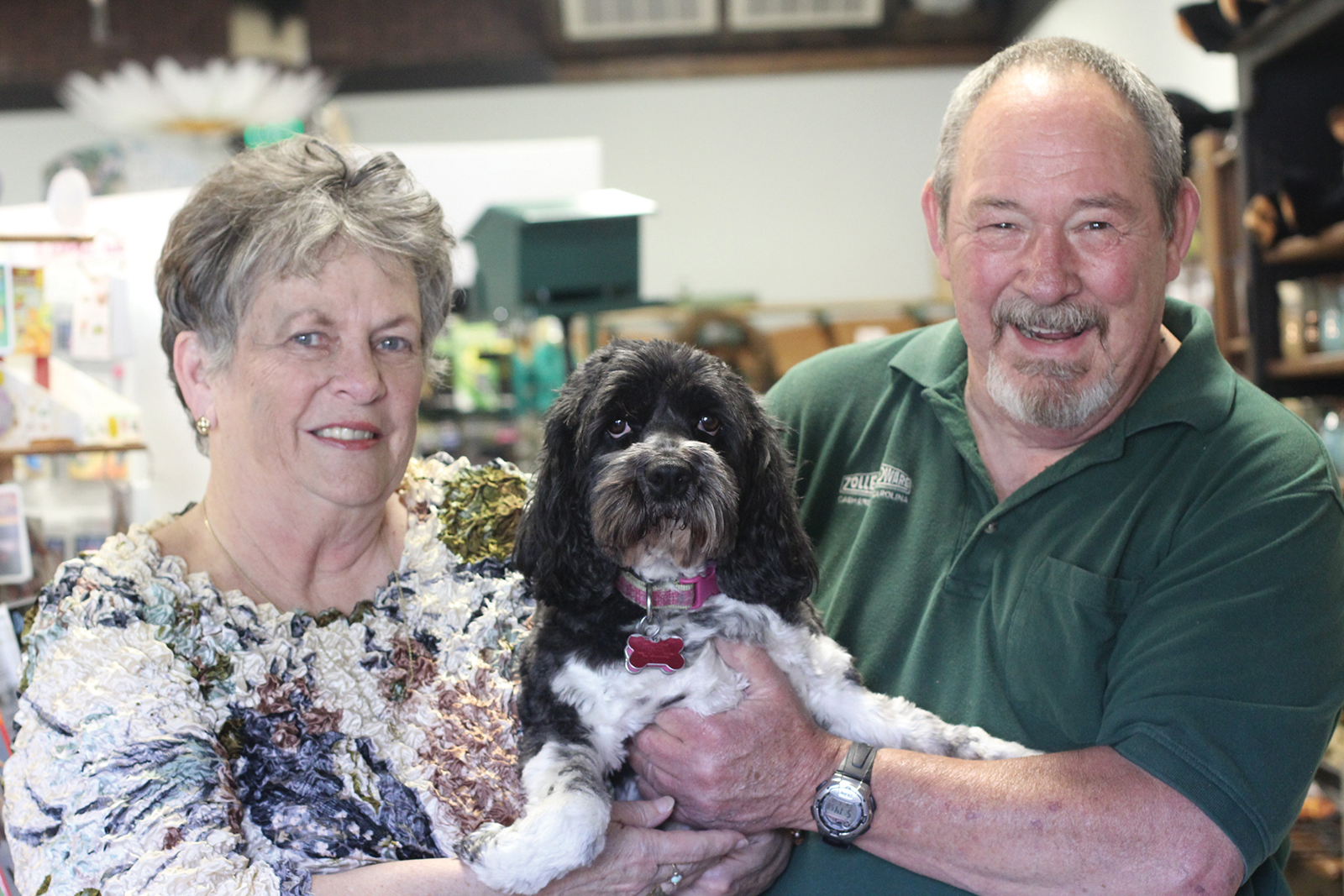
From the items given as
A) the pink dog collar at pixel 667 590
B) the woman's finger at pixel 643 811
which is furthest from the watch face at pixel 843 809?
the pink dog collar at pixel 667 590

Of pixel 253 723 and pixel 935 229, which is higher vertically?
pixel 935 229

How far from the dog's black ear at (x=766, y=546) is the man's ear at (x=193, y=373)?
89 centimetres

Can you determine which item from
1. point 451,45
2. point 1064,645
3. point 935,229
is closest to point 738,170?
point 451,45

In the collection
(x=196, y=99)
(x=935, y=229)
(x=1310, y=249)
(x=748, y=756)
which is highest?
(x=196, y=99)

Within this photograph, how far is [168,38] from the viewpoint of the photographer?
29.6 ft

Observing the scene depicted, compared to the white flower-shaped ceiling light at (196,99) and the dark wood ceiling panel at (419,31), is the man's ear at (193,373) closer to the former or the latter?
the white flower-shaped ceiling light at (196,99)

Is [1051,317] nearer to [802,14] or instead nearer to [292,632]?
[292,632]

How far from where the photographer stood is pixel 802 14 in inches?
358

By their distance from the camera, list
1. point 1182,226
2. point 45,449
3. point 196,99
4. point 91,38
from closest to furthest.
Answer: point 1182,226 < point 45,449 < point 196,99 < point 91,38

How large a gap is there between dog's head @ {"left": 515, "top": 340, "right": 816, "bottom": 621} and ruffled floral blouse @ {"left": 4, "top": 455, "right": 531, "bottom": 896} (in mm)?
233

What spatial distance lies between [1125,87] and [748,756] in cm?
126

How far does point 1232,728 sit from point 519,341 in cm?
485

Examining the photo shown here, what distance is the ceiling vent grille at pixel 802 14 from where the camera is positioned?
9000 millimetres

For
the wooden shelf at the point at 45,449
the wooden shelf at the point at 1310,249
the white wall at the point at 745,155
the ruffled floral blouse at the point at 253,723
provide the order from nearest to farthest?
the ruffled floral blouse at the point at 253,723 → the wooden shelf at the point at 45,449 → the wooden shelf at the point at 1310,249 → the white wall at the point at 745,155
